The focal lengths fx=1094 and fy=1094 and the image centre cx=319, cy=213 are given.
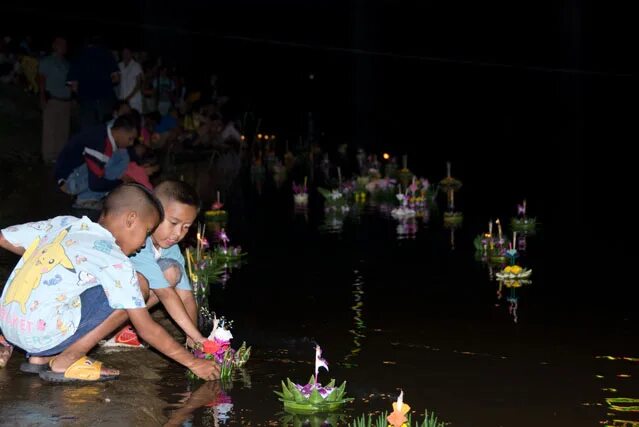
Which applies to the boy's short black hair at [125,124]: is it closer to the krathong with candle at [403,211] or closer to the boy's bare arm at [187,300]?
the krathong with candle at [403,211]

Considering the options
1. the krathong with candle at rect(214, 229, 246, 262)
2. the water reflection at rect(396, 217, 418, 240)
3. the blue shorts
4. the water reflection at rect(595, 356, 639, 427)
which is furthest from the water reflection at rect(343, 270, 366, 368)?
the water reflection at rect(396, 217, 418, 240)

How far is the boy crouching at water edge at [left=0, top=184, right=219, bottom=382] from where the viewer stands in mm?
5531

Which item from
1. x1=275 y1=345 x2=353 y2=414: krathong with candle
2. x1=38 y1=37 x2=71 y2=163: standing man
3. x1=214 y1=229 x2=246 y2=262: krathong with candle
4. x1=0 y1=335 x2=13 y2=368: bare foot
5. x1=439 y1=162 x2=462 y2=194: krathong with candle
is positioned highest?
x1=38 y1=37 x2=71 y2=163: standing man

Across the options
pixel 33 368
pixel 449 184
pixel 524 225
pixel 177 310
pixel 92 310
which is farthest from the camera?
pixel 449 184

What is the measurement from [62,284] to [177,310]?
3.51 feet

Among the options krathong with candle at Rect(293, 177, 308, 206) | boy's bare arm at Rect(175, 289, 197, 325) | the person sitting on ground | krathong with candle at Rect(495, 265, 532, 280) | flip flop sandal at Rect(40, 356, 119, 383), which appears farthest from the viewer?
krathong with candle at Rect(293, 177, 308, 206)

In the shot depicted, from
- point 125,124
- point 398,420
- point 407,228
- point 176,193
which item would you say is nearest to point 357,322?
point 176,193

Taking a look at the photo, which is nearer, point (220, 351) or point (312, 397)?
point (312, 397)

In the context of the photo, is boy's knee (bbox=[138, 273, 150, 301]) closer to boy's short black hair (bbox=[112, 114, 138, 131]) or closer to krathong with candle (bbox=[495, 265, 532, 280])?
krathong with candle (bbox=[495, 265, 532, 280])

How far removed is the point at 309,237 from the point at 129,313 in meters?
A: 6.57

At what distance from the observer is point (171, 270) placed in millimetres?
6629

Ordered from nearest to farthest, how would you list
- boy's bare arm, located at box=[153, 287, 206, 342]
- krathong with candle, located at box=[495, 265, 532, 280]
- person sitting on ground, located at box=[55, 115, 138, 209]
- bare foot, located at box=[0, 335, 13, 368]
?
bare foot, located at box=[0, 335, 13, 368] → boy's bare arm, located at box=[153, 287, 206, 342] → krathong with candle, located at box=[495, 265, 532, 280] → person sitting on ground, located at box=[55, 115, 138, 209]

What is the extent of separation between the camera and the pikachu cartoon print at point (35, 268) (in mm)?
5574

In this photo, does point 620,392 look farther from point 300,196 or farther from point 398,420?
point 300,196
